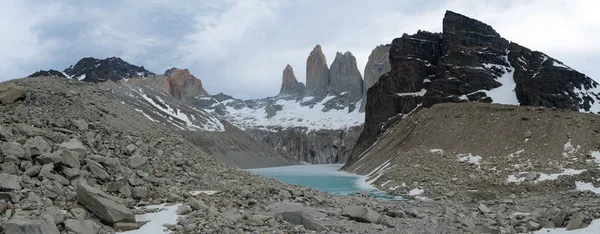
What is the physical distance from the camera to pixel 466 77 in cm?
10225

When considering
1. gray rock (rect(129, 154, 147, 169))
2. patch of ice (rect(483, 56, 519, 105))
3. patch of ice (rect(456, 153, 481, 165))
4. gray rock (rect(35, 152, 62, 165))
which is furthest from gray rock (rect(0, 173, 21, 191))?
patch of ice (rect(483, 56, 519, 105))

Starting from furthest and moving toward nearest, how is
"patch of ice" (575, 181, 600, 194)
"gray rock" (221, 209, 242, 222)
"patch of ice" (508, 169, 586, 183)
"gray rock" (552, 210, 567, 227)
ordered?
1. "patch of ice" (508, 169, 586, 183)
2. "patch of ice" (575, 181, 600, 194)
3. "gray rock" (552, 210, 567, 227)
4. "gray rock" (221, 209, 242, 222)

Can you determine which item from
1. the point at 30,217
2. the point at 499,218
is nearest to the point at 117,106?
the point at 30,217

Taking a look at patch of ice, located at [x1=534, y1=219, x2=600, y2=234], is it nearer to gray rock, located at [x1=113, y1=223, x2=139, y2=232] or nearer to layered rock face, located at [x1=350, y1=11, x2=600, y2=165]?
gray rock, located at [x1=113, y1=223, x2=139, y2=232]

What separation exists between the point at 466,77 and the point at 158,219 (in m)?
99.5

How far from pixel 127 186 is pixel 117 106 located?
11559mm

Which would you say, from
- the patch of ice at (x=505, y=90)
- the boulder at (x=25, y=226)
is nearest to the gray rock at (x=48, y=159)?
the boulder at (x=25, y=226)

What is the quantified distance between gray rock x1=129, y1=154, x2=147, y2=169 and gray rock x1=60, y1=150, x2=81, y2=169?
9.01ft

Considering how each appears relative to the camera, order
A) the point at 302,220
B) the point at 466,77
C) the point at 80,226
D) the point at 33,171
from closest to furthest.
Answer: the point at 80,226 < the point at 33,171 < the point at 302,220 < the point at 466,77

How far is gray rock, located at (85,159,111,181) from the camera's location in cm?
1602

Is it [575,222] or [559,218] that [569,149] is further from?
[575,222]

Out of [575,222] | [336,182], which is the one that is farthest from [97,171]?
[336,182]

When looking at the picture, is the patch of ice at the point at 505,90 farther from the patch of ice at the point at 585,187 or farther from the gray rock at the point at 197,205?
the gray rock at the point at 197,205

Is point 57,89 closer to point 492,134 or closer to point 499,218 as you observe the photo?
point 499,218
